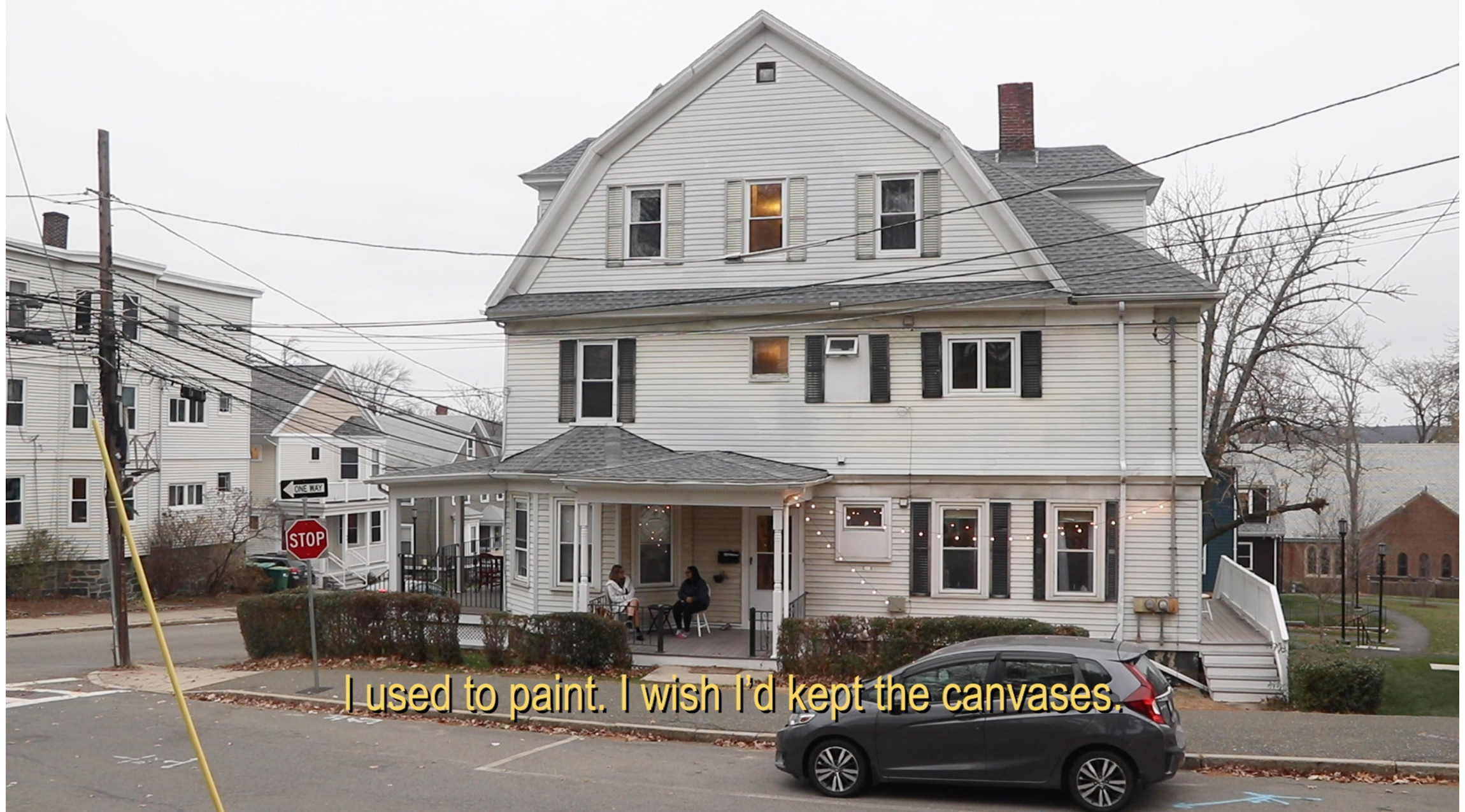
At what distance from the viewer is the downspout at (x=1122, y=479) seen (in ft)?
62.6

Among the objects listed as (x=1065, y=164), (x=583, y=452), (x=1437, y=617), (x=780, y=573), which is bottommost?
(x=1437, y=617)

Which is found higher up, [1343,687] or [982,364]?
[982,364]

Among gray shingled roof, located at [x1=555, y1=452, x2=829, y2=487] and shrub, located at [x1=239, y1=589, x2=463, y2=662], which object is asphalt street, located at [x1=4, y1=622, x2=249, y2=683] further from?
gray shingled roof, located at [x1=555, y1=452, x2=829, y2=487]

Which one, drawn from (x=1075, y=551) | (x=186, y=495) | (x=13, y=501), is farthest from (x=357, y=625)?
(x=186, y=495)

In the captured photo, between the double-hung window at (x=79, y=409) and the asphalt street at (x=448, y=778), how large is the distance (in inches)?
936

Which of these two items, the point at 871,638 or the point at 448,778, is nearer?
the point at 448,778

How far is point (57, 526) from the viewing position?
3488cm

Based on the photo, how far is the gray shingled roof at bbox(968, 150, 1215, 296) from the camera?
754 inches

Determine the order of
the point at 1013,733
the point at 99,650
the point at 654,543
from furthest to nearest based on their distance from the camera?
the point at 99,650 < the point at 654,543 < the point at 1013,733

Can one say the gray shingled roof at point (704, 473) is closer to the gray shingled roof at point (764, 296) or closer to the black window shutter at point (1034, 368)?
the gray shingled roof at point (764, 296)

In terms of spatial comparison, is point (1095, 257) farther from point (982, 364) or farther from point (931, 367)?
point (931, 367)

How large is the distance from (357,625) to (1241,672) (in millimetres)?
14326

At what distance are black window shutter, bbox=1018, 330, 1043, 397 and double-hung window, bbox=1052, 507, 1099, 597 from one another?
2071 mm

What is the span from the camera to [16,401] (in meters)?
33.9
